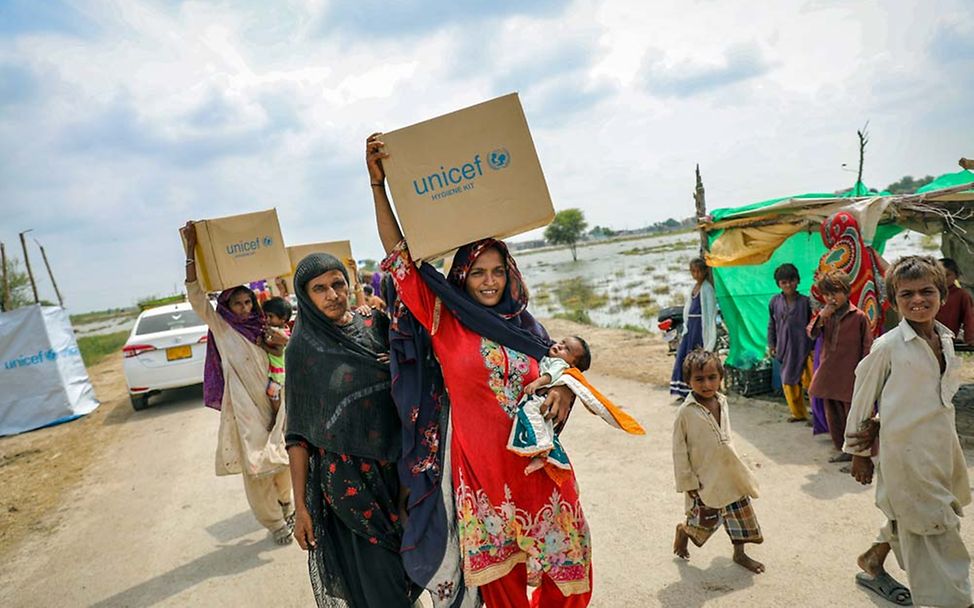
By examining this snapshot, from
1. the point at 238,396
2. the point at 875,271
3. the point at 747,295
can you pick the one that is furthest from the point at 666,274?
the point at 238,396

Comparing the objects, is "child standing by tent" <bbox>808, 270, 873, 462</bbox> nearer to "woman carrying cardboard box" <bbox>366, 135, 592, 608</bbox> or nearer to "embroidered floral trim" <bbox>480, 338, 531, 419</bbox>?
"woman carrying cardboard box" <bbox>366, 135, 592, 608</bbox>

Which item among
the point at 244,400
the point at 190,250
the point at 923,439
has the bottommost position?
the point at 923,439

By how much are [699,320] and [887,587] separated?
4.17m

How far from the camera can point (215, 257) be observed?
3406 millimetres

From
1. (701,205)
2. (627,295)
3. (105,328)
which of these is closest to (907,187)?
(627,295)

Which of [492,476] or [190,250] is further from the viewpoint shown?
[190,250]

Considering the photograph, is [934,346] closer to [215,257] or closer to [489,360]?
[489,360]

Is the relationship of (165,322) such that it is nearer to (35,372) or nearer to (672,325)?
(35,372)

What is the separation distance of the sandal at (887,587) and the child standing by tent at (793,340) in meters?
2.96

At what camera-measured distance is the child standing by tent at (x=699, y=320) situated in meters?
6.45

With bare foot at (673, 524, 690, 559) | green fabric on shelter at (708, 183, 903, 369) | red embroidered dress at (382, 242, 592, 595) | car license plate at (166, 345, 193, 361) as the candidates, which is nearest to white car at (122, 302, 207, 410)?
car license plate at (166, 345, 193, 361)

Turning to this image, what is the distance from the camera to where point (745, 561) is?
305 cm

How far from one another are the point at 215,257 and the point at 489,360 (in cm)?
224

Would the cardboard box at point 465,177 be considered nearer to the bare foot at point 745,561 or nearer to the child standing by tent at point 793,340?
the bare foot at point 745,561
